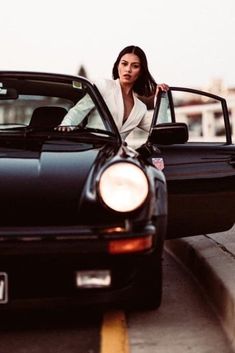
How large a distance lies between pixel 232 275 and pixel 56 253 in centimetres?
126

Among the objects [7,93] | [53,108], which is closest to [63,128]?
[53,108]

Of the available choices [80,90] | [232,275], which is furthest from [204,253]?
[80,90]

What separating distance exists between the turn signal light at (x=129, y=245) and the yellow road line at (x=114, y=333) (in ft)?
1.41

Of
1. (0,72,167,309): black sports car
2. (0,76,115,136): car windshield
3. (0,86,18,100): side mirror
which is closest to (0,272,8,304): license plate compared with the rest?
(0,72,167,309): black sports car

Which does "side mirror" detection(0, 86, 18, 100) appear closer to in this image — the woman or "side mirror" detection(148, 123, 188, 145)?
the woman

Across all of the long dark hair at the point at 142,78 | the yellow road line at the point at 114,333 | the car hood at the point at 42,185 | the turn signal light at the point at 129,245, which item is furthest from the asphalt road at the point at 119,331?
the long dark hair at the point at 142,78

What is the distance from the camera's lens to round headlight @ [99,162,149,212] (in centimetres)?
309

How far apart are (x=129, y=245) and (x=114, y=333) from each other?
52 cm

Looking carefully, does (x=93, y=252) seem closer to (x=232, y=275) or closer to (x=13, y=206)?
(x=13, y=206)

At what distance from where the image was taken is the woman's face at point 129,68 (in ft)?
16.9

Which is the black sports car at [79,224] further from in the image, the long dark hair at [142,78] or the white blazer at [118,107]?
the long dark hair at [142,78]

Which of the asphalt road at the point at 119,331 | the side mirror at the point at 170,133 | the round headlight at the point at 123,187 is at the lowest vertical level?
the asphalt road at the point at 119,331

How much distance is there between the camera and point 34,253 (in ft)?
9.71

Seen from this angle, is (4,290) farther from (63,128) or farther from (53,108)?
(53,108)
